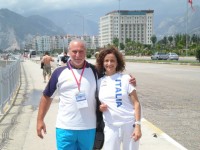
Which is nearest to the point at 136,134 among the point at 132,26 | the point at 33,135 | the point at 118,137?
the point at 118,137

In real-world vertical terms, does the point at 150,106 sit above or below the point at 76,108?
below

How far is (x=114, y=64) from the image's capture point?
4.11 metres

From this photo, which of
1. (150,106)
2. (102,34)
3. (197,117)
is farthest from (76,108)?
(102,34)

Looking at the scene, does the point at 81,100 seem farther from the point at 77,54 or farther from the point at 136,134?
the point at 136,134

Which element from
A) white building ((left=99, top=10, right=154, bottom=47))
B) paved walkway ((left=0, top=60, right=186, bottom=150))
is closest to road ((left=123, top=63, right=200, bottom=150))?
paved walkway ((left=0, top=60, right=186, bottom=150))

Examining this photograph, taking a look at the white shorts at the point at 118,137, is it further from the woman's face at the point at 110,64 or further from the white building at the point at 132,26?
the white building at the point at 132,26

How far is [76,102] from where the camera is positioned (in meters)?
3.90

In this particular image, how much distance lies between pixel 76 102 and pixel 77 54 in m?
0.48

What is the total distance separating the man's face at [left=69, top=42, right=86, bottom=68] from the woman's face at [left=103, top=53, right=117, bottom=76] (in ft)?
0.87

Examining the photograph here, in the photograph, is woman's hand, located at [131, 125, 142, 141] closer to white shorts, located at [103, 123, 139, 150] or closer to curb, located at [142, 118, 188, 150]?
white shorts, located at [103, 123, 139, 150]

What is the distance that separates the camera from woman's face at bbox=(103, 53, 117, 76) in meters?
4.10

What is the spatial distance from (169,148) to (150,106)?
5375 millimetres

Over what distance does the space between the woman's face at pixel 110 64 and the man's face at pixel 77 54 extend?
0.87 feet

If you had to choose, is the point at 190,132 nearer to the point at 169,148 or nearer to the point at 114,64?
the point at 169,148
